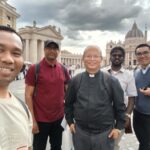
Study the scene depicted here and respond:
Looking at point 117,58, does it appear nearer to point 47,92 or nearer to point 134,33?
point 47,92

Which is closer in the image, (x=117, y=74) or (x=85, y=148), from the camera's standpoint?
(x=85, y=148)

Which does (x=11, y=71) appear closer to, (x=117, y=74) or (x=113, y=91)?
(x=113, y=91)

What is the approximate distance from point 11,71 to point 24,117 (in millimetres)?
215

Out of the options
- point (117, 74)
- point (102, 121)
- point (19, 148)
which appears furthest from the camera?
point (117, 74)

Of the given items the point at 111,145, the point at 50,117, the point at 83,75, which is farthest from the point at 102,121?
the point at 50,117

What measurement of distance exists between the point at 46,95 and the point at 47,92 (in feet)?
0.13

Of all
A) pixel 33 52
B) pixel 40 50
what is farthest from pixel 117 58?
pixel 40 50

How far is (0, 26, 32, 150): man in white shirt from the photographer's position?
1.24 metres

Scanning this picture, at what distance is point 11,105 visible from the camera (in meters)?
1.30

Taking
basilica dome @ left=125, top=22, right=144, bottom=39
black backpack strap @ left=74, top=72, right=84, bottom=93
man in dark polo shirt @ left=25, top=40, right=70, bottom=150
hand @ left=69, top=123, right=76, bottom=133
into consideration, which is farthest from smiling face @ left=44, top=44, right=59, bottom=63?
basilica dome @ left=125, top=22, right=144, bottom=39

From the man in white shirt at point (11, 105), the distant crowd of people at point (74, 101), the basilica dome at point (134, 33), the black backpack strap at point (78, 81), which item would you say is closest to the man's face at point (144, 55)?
the distant crowd of people at point (74, 101)

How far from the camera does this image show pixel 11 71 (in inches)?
53.2

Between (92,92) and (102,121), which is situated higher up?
(92,92)

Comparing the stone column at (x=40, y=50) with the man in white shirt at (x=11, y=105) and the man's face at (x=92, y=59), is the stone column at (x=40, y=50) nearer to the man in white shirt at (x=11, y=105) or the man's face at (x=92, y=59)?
the man's face at (x=92, y=59)
